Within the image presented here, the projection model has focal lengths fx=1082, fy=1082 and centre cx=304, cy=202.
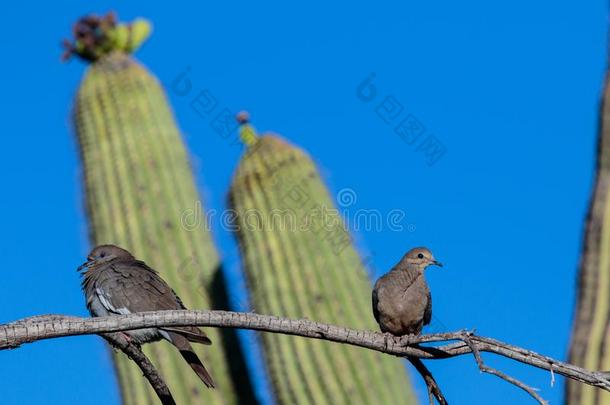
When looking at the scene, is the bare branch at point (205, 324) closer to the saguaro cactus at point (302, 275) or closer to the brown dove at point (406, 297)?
the brown dove at point (406, 297)

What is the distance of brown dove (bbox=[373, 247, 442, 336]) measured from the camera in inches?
227

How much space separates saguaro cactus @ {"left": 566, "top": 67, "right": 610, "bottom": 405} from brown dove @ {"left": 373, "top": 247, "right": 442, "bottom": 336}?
192cm

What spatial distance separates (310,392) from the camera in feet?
27.0

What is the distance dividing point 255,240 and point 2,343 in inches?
182

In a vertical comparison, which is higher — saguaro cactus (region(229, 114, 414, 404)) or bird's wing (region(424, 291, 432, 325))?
saguaro cactus (region(229, 114, 414, 404))

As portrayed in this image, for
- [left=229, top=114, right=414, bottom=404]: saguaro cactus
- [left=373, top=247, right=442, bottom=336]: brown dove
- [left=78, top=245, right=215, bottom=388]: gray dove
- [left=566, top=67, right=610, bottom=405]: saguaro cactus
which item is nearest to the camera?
[left=373, top=247, right=442, bottom=336]: brown dove

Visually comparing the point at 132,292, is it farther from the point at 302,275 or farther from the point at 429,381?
the point at 302,275

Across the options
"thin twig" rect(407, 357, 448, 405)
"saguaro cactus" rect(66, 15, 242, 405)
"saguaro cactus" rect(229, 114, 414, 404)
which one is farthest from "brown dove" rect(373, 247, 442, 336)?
"saguaro cactus" rect(66, 15, 242, 405)

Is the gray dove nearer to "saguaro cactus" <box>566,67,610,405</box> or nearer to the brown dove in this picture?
the brown dove

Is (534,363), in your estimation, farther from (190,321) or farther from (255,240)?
(255,240)

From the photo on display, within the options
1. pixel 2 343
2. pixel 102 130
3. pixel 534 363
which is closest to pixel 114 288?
pixel 2 343

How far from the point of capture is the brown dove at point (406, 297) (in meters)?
5.77

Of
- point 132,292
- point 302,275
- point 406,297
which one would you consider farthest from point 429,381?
point 302,275

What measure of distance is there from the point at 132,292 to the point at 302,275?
2820 mm
